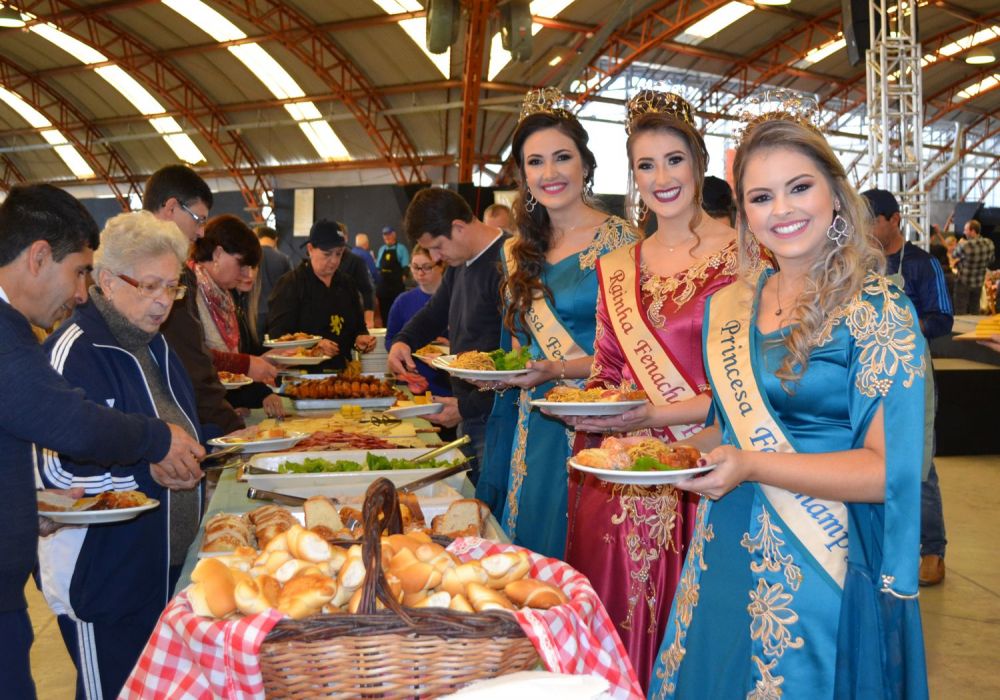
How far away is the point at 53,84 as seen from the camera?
2083 cm

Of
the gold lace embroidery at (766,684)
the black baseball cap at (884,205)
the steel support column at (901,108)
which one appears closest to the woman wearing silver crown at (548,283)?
the gold lace embroidery at (766,684)

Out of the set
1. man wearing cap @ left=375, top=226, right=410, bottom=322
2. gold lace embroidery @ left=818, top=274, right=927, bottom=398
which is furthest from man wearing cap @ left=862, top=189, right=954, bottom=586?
man wearing cap @ left=375, top=226, right=410, bottom=322

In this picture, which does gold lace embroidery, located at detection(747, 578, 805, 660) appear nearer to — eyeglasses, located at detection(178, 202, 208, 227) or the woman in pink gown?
the woman in pink gown

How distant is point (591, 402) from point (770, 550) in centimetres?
53

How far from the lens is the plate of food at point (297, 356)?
425cm

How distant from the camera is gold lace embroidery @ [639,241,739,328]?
2.32 metres

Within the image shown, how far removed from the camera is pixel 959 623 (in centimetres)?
413

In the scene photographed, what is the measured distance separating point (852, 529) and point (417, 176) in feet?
57.4

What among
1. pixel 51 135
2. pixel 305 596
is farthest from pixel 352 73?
pixel 305 596

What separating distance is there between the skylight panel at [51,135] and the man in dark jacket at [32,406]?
2121 centimetres

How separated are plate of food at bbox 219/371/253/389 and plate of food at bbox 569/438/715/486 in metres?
1.97

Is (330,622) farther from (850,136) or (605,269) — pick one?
(850,136)

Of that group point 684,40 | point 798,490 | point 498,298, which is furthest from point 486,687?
point 684,40

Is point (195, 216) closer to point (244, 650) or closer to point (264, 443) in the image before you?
point (264, 443)
